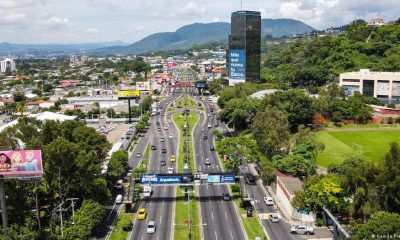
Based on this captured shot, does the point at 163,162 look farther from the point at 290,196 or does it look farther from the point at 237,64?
the point at 237,64

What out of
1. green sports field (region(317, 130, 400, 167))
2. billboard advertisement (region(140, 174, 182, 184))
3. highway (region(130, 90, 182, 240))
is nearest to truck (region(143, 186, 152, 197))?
highway (region(130, 90, 182, 240))

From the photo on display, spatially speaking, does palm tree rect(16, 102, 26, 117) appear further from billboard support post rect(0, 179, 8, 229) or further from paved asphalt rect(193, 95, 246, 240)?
billboard support post rect(0, 179, 8, 229)

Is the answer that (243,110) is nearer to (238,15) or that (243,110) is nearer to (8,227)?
(8,227)

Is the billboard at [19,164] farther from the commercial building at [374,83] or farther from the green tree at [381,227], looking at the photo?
the commercial building at [374,83]

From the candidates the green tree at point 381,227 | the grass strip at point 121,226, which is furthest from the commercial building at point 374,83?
the grass strip at point 121,226

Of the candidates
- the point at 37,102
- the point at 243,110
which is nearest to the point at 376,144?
the point at 243,110

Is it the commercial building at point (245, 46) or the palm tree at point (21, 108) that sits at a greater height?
the commercial building at point (245, 46)

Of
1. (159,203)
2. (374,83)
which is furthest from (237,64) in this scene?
(159,203)
